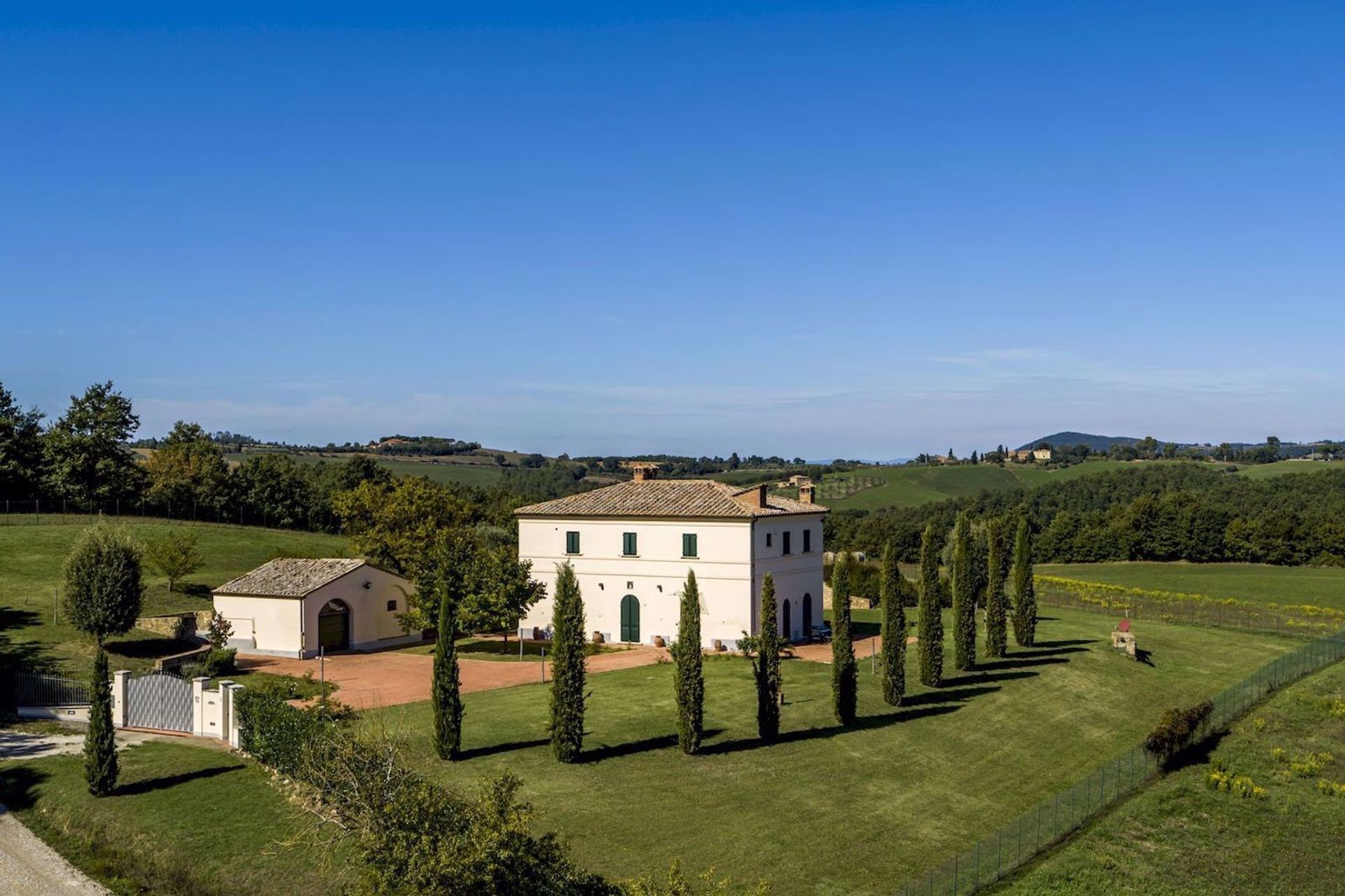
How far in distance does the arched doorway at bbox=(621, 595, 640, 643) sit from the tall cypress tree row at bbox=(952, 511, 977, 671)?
14.3 meters

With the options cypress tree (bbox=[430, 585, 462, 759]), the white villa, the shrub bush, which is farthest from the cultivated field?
the shrub bush

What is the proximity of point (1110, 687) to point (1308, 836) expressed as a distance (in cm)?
1228

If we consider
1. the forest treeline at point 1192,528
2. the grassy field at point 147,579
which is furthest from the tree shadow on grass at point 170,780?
the forest treeline at point 1192,528

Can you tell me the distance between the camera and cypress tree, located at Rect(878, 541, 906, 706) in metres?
34.4

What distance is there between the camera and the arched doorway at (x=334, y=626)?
4662 cm

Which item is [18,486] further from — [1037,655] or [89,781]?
[1037,655]

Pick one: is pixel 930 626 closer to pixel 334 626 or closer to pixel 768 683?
pixel 768 683

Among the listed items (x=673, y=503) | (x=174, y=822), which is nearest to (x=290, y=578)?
(x=673, y=503)

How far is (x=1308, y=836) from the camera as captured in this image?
27453 millimetres

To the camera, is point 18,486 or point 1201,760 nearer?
point 1201,760

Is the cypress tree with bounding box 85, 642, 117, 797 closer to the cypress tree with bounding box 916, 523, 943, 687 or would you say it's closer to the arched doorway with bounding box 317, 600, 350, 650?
the arched doorway with bounding box 317, 600, 350, 650

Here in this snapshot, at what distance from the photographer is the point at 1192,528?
9669cm

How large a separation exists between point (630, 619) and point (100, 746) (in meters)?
25.9

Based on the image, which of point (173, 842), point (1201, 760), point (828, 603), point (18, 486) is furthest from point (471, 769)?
point (18, 486)
